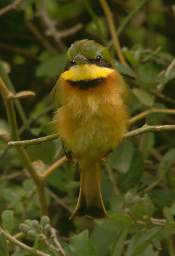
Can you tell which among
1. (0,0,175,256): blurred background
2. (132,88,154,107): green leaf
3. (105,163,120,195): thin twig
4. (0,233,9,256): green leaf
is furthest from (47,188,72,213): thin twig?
(0,233,9,256): green leaf

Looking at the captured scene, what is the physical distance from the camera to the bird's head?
2.04 metres

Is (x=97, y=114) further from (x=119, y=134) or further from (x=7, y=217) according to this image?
(x=7, y=217)

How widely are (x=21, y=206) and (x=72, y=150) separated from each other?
0.27m

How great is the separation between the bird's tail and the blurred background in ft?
0.13

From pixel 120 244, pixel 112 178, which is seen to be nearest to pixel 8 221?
pixel 120 244

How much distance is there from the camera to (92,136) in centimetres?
204

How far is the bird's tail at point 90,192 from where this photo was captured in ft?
7.04

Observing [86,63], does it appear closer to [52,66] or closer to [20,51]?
[52,66]

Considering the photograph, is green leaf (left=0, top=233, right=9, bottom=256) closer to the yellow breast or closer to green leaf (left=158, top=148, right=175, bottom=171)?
the yellow breast

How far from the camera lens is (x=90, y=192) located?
218 cm

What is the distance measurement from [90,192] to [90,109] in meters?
0.27

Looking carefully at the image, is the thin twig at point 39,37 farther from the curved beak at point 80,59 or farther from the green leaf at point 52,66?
the curved beak at point 80,59

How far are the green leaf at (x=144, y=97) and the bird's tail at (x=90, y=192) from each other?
21 cm

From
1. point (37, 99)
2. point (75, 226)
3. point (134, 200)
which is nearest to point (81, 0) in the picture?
point (37, 99)
